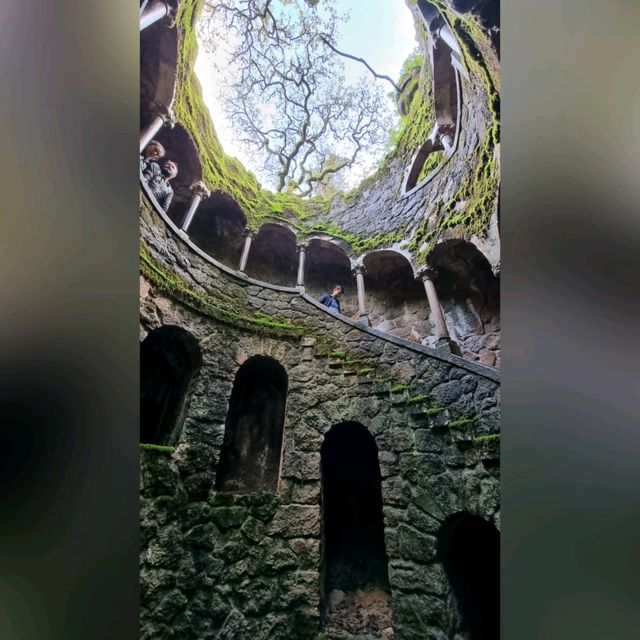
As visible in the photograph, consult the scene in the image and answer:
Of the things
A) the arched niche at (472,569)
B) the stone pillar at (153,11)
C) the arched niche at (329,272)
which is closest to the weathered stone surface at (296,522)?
the arched niche at (472,569)

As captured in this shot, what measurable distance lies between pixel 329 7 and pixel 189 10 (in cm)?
101

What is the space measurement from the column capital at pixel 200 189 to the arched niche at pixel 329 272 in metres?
1.39

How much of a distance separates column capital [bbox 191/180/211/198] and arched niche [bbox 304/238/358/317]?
1.39 meters

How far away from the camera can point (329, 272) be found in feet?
14.6

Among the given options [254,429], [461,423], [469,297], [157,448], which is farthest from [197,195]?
[461,423]

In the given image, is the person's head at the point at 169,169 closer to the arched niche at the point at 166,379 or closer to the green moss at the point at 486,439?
the arched niche at the point at 166,379

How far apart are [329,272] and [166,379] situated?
2575mm

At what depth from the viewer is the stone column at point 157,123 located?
8.76ft

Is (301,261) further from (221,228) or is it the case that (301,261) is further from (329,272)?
(221,228)

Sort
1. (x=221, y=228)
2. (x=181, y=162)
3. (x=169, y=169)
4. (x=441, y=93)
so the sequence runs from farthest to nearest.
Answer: (x=221, y=228)
(x=441, y=93)
(x=181, y=162)
(x=169, y=169)

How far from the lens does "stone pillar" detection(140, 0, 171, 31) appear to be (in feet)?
7.38

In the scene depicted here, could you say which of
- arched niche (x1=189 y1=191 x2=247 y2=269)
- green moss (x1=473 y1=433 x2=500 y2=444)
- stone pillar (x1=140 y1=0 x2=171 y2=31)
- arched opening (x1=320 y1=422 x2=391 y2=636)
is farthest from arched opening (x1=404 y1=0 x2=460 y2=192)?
arched opening (x1=320 y1=422 x2=391 y2=636)
